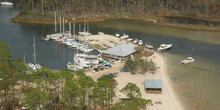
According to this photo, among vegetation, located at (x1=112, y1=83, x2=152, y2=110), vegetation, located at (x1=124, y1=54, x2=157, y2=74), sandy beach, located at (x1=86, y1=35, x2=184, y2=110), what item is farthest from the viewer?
vegetation, located at (x1=124, y1=54, x2=157, y2=74)

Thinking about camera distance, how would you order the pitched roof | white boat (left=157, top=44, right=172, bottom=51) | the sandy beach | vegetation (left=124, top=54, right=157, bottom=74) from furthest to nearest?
1. white boat (left=157, top=44, right=172, bottom=51)
2. vegetation (left=124, top=54, right=157, bottom=74)
3. the pitched roof
4. the sandy beach

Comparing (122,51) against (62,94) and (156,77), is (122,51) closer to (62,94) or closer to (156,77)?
(156,77)

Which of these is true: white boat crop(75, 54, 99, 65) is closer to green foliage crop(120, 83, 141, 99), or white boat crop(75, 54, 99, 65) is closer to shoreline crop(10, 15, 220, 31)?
green foliage crop(120, 83, 141, 99)

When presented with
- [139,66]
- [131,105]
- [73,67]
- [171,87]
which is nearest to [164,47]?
[139,66]

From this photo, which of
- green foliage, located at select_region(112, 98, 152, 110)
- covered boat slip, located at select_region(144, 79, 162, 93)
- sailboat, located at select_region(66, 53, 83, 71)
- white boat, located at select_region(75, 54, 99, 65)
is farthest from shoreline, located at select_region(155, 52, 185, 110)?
sailboat, located at select_region(66, 53, 83, 71)

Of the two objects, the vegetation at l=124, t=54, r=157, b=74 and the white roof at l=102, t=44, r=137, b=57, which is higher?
the white roof at l=102, t=44, r=137, b=57

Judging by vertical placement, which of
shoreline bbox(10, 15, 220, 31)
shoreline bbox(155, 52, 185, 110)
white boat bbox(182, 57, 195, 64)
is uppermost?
shoreline bbox(10, 15, 220, 31)

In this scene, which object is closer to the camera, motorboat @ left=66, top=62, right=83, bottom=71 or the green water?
the green water

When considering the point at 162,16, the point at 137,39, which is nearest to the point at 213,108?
the point at 137,39
